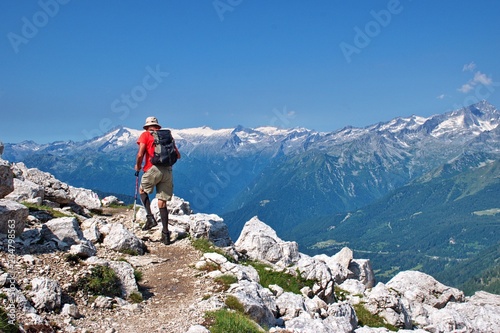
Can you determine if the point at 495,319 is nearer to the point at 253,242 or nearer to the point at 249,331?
the point at 253,242

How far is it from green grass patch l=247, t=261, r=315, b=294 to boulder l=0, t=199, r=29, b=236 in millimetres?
9781

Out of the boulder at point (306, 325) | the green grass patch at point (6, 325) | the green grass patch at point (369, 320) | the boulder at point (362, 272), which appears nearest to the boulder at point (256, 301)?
the boulder at point (306, 325)

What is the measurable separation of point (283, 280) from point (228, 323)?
8.68 m

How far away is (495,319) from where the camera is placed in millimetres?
24469

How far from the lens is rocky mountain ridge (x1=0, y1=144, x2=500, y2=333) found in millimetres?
11258

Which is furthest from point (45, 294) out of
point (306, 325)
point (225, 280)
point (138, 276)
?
point (306, 325)

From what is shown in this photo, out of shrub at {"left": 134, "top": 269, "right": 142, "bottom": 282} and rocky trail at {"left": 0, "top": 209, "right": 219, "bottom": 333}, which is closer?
rocky trail at {"left": 0, "top": 209, "right": 219, "bottom": 333}

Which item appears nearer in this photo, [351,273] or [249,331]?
[249,331]

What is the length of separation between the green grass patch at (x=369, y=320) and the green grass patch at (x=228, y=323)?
28.9 feet

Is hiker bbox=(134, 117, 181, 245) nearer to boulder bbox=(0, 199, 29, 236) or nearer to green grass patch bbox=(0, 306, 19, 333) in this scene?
boulder bbox=(0, 199, 29, 236)

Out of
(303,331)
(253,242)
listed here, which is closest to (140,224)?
(253,242)

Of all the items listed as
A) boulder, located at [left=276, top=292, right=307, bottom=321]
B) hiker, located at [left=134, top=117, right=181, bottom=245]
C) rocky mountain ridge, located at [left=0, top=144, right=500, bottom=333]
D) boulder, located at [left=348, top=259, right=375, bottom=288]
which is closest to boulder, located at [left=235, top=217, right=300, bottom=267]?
rocky mountain ridge, located at [left=0, top=144, right=500, bottom=333]

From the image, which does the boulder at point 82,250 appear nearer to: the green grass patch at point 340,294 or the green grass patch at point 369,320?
the green grass patch at point 369,320

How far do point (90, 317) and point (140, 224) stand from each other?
1157 centimetres
